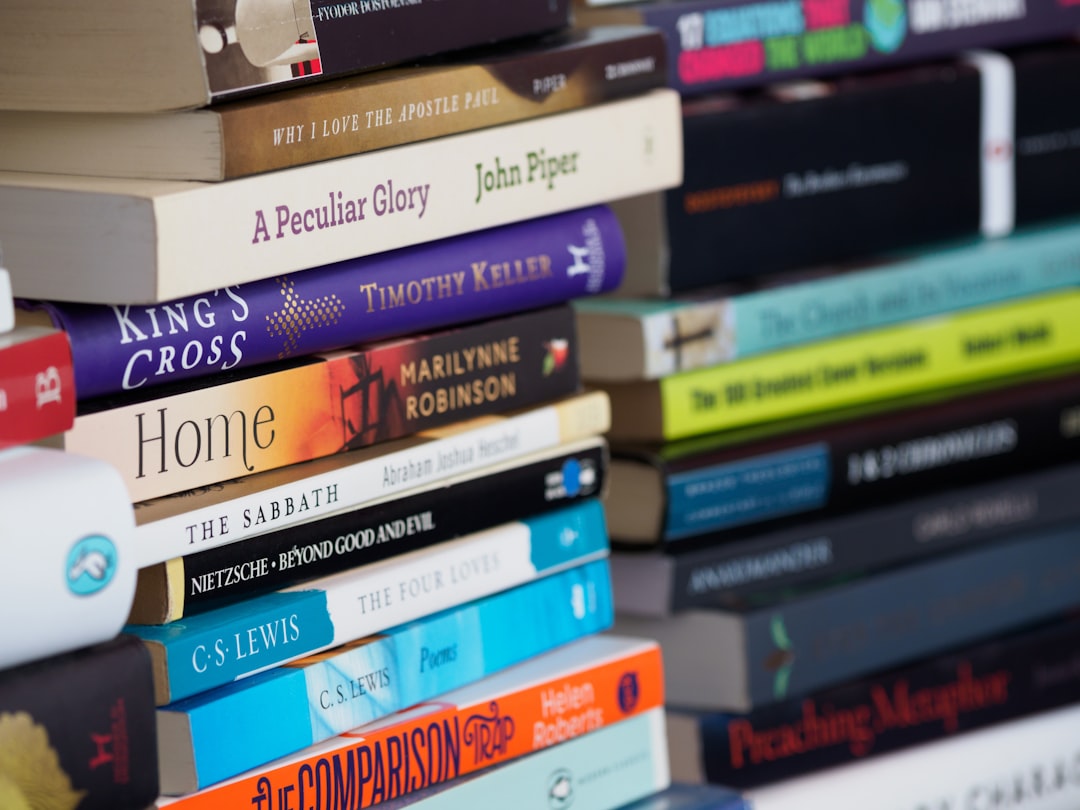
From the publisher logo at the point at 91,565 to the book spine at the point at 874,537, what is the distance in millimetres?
399

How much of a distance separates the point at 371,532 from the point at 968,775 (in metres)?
0.44

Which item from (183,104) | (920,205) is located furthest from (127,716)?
(920,205)

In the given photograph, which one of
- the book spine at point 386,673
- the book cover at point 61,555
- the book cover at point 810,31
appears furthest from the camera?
the book cover at point 810,31

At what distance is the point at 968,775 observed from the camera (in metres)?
0.99

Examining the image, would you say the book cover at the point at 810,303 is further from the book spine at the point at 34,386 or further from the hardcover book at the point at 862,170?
the book spine at the point at 34,386

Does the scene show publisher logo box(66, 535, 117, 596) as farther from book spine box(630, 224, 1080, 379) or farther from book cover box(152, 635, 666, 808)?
book spine box(630, 224, 1080, 379)

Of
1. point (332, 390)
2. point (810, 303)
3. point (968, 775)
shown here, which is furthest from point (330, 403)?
point (968, 775)

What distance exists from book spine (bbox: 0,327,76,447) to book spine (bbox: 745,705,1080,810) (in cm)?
46

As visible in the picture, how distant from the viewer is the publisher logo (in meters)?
0.56

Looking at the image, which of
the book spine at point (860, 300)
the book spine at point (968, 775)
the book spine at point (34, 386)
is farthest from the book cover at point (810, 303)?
the book spine at point (34, 386)

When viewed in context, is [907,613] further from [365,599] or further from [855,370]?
[365,599]

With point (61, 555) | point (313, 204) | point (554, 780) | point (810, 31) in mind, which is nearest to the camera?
point (61, 555)

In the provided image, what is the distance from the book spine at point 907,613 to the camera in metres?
0.93

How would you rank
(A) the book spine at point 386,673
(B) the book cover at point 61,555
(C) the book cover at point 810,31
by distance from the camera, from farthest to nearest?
1. (C) the book cover at point 810,31
2. (A) the book spine at point 386,673
3. (B) the book cover at point 61,555
